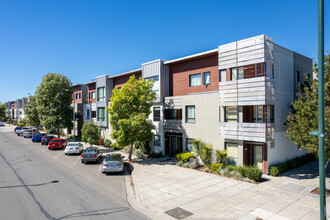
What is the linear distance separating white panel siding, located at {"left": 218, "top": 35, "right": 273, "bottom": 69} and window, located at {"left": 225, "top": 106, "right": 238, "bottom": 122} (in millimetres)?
3551

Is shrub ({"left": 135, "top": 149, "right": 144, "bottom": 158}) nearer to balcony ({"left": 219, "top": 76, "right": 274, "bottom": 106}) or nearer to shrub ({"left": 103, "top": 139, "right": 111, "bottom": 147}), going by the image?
shrub ({"left": 103, "top": 139, "right": 111, "bottom": 147})

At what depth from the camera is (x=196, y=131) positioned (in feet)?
71.5

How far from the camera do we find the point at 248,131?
56.5ft

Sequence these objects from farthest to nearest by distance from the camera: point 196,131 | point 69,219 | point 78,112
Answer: point 78,112 < point 196,131 < point 69,219

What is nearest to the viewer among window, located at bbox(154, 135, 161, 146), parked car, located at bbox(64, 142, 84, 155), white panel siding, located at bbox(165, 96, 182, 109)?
white panel siding, located at bbox(165, 96, 182, 109)

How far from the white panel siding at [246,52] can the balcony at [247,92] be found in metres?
1.52

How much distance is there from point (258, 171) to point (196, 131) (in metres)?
7.36

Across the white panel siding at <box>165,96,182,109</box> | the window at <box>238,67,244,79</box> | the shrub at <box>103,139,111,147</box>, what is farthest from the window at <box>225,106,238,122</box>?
the shrub at <box>103,139,111,147</box>

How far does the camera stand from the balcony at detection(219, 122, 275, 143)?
16531 millimetres

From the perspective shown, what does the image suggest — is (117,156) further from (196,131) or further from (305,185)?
(305,185)

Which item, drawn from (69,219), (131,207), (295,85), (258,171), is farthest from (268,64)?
(69,219)

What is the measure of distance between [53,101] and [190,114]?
24.7 metres

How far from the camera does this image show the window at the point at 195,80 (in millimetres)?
22641

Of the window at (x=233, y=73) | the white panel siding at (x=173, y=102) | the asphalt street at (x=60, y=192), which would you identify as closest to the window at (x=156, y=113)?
the white panel siding at (x=173, y=102)
